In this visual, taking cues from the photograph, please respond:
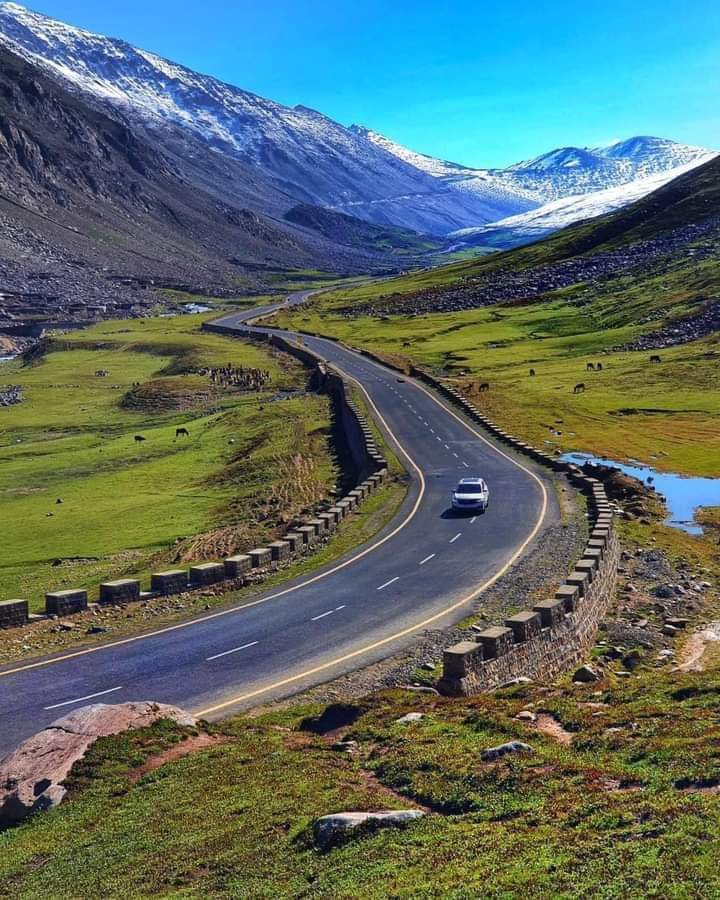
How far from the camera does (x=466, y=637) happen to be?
83.0 feet

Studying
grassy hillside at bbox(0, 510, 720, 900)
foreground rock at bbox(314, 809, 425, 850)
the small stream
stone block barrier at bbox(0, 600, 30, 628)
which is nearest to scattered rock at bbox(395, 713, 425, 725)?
grassy hillside at bbox(0, 510, 720, 900)

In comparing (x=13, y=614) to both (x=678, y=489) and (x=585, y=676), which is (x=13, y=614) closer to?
(x=585, y=676)

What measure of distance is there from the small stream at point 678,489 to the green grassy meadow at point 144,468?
18.7m

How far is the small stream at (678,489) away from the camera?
1822 inches

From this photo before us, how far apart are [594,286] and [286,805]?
15607 centimetres

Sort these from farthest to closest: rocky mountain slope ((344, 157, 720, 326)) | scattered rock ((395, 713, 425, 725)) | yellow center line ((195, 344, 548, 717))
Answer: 1. rocky mountain slope ((344, 157, 720, 326))
2. yellow center line ((195, 344, 548, 717))
3. scattered rock ((395, 713, 425, 725))

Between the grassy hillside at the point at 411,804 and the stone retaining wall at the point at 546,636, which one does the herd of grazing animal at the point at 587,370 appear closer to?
the stone retaining wall at the point at 546,636

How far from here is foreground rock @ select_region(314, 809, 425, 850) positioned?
40.9 feet

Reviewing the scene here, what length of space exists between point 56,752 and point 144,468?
41.7m

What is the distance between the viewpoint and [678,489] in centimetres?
5322

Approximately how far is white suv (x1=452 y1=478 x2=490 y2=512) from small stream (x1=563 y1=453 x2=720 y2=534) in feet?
33.2

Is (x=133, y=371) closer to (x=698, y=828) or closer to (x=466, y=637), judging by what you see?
(x=466, y=637)

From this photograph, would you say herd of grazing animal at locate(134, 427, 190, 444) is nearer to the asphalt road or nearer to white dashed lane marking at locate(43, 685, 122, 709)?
the asphalt road

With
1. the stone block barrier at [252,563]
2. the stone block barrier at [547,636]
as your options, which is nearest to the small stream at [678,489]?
the stone block barrier at [547,636]
